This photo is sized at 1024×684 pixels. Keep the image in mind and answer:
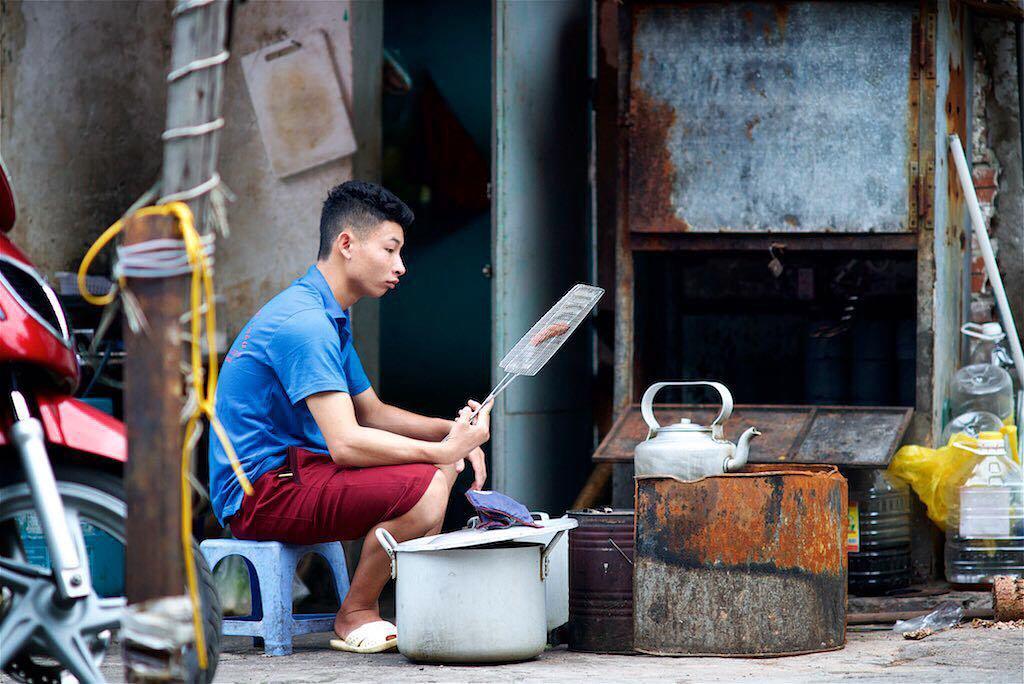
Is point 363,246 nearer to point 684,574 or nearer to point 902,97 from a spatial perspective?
point 684,574

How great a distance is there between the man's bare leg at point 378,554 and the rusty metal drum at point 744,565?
649 mm

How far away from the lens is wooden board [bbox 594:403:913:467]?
4984 mm

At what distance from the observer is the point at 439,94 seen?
6.88 m

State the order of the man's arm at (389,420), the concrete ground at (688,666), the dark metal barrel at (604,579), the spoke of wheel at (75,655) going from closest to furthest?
the spoke of wheel at (75,655) → the concrete ground at (688,666) → the dark metal barrel at (604,579) → the man's arm at (389,420)

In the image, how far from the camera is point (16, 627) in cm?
301

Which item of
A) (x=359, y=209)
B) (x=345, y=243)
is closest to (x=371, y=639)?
(x=345, y=243)

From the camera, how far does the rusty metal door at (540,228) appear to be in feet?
18.1

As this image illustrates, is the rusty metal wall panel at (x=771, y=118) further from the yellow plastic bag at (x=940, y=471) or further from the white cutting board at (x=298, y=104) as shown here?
the white cutting board at (x=298, y=104)

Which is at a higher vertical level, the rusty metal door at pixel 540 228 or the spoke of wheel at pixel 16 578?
the rusty metal door at pixel 540 228

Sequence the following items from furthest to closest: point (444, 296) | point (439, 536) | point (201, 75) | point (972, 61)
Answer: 1. point (444, 296)
2. point (972, 61)
3. point (439, 536)
4. point (201, 75)

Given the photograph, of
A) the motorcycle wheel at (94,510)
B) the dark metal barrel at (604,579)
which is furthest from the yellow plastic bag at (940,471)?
the motorcycle wheel at (94,510)

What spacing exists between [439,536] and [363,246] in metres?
0.96

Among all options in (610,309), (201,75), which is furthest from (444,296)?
(201,75)

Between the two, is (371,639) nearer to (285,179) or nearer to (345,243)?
(345,243)
